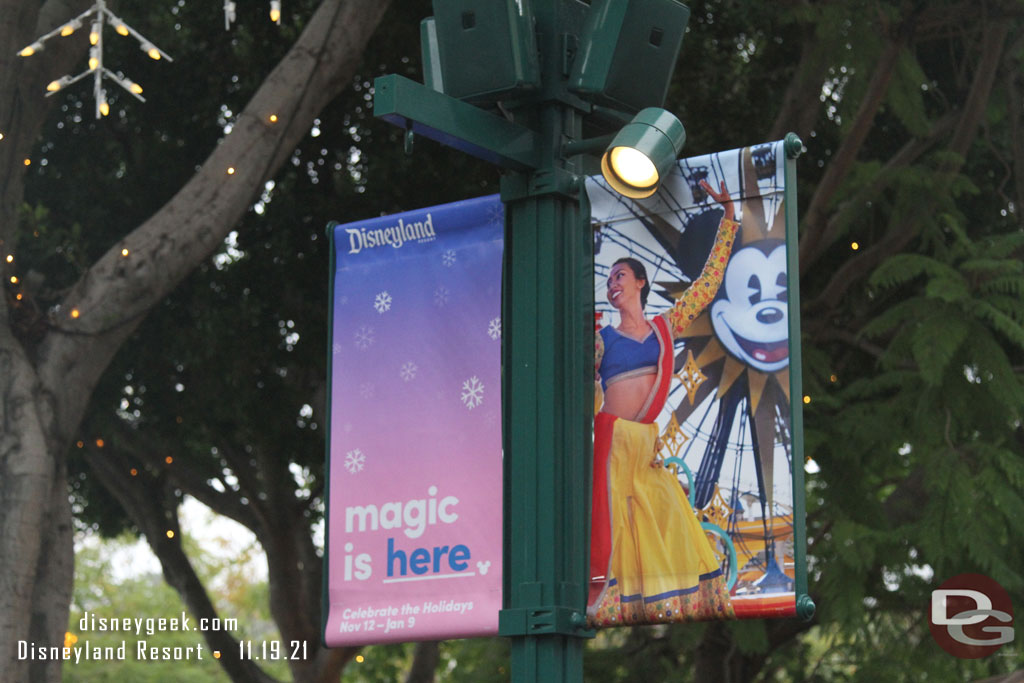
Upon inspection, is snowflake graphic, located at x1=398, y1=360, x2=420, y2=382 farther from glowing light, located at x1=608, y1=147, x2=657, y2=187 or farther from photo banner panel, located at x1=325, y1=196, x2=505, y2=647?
glowing light, located at x1=608, y1=147, x2=657, y2=187

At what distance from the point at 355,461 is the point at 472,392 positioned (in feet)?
1.91

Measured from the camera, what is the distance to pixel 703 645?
40.1 feet

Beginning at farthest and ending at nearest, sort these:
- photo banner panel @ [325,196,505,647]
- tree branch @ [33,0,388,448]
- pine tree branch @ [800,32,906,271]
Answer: pine tree branch @ [800,32,906,271]
tree branch @ [33,0,388,448]
photo banner panel @ [325,196,505,647]

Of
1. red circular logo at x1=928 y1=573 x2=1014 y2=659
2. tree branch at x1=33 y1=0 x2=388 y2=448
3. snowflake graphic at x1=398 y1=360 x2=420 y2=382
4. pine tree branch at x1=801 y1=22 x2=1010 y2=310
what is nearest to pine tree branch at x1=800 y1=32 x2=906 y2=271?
pine tree branch at x1=801 y1=22 x2=1010 y2=310

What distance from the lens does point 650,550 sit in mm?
4570

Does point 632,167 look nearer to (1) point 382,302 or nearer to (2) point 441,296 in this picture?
(2) point 441,296

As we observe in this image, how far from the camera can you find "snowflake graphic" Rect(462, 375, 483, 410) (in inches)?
207

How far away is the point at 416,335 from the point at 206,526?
88.8 feet

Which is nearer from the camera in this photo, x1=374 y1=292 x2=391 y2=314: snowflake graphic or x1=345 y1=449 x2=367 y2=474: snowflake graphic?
x1=345 y1=449 x2=367 y2=474: snowflake graphic

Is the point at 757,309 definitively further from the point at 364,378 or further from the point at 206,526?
the point at 206,526

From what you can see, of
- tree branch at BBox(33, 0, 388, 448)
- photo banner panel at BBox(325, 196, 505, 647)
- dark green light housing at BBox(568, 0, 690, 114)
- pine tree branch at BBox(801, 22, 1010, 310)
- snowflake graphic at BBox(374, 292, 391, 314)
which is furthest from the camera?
pine tree branch at BBox(801, 22, 1010, 310)

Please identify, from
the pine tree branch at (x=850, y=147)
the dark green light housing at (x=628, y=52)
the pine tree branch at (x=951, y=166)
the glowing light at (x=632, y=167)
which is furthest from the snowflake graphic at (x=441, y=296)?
the pine tree branch at (x=951, y=166)

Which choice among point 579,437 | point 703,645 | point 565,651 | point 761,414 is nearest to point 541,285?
point 579,437

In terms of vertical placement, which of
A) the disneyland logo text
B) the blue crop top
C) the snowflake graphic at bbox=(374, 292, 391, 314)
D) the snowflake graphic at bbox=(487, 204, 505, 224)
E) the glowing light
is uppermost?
the disneyland logo text
